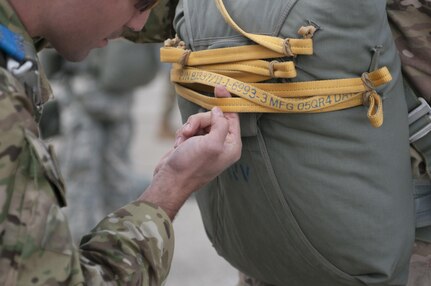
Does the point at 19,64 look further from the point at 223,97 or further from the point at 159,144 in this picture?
the point at 159,144

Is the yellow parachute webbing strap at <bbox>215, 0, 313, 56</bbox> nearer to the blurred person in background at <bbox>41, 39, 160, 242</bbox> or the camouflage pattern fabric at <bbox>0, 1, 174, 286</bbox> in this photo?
the camouflage pattern fabric at <bbox>0, 1, 174, 286</bbox>

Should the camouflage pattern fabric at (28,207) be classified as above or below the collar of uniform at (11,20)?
below

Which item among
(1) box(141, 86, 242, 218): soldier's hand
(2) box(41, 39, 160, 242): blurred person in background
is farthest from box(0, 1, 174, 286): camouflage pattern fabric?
(2) box(41, 39, 160, 242): blurred person in background

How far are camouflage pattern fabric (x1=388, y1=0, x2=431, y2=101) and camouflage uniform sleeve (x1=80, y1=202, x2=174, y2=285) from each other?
74 cm

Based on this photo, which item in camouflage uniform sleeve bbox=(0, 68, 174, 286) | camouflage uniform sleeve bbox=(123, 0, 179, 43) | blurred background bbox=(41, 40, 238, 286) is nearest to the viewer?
camouflage uniform sleeve bbox=(0, 68, 174, 286)

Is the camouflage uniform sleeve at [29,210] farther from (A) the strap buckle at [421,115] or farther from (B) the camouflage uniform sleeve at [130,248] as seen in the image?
(A) the strap buckle at [421,115]

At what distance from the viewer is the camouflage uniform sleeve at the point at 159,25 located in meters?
2.64

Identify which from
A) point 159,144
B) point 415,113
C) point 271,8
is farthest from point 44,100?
point 159,144

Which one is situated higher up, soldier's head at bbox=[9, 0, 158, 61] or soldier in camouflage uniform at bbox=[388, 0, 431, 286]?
soldier's head at bbox=[9, 0, 158, 61]

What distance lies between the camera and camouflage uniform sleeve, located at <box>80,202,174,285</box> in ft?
6.30

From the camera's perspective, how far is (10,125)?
5.68ft

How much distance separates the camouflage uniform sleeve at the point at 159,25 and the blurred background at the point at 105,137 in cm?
285

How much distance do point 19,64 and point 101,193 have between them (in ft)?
14.1

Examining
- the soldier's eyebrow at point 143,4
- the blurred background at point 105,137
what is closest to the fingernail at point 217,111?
the soldier's eyebrow at point 143,4
